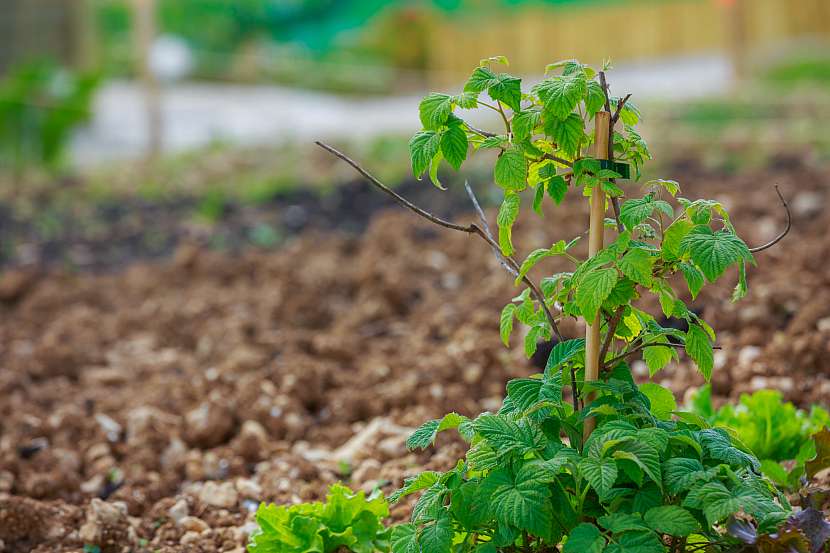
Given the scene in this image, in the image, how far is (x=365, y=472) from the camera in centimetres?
260

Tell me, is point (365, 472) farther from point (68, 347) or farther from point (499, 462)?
point (68, 347)

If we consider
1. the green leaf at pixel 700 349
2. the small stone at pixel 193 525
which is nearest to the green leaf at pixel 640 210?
the green leaf at pixel 700 349

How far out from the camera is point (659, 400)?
6.24ft

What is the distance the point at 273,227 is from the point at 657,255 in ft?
14.9

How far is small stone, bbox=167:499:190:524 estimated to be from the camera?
2.44 meters

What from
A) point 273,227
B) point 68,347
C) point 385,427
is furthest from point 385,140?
point 385,427

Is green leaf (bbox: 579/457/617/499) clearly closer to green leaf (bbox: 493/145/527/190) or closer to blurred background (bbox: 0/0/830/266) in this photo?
green leaf (bbox: 493/145/527/190)

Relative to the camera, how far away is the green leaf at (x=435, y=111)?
5.49 ft

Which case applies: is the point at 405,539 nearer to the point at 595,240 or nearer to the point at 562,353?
the point at 562,353

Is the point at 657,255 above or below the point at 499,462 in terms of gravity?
above

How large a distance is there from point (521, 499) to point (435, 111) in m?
0.62

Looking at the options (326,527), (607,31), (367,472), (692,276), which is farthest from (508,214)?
(607,31)

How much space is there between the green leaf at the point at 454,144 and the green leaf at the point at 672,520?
619mm

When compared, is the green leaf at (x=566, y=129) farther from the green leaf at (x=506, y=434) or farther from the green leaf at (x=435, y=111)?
the green leaf at (x=506, y=434)
